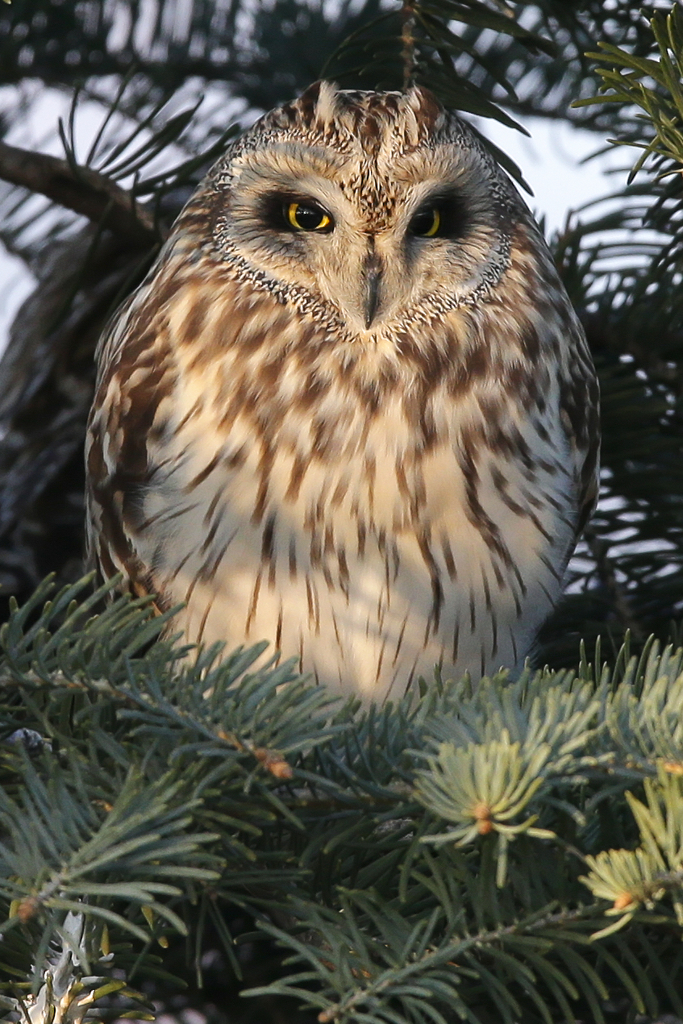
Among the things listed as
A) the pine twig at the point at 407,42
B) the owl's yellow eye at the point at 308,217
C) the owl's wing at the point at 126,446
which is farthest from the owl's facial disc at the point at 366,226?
the owl's wing at the point at 126,446

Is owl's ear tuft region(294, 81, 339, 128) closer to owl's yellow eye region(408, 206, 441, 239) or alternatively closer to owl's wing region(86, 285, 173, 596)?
owl's yellow eye region(408, 206, 441, 239)

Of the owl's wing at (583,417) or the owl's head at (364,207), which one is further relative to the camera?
the owl's wing at (583,417)

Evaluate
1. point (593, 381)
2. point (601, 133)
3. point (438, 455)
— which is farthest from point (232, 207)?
point (601, 133)

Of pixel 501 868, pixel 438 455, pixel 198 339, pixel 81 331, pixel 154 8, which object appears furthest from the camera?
pixel 81 331

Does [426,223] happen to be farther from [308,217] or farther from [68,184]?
[68,184]

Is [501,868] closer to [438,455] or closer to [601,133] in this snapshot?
[438,455]

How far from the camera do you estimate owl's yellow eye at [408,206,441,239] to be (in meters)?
1.75

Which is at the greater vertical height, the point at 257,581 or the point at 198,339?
the point at 198,339

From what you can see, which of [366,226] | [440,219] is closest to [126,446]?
[366,226]

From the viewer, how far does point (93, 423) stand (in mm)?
1883

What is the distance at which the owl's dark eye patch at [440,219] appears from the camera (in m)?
1.75

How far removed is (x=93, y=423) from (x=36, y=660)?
0.99m

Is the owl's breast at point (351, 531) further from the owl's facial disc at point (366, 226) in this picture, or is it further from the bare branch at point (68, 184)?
the bare branch at point (68, 184)

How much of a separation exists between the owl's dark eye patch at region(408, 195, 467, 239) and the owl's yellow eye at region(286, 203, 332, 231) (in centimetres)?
13
